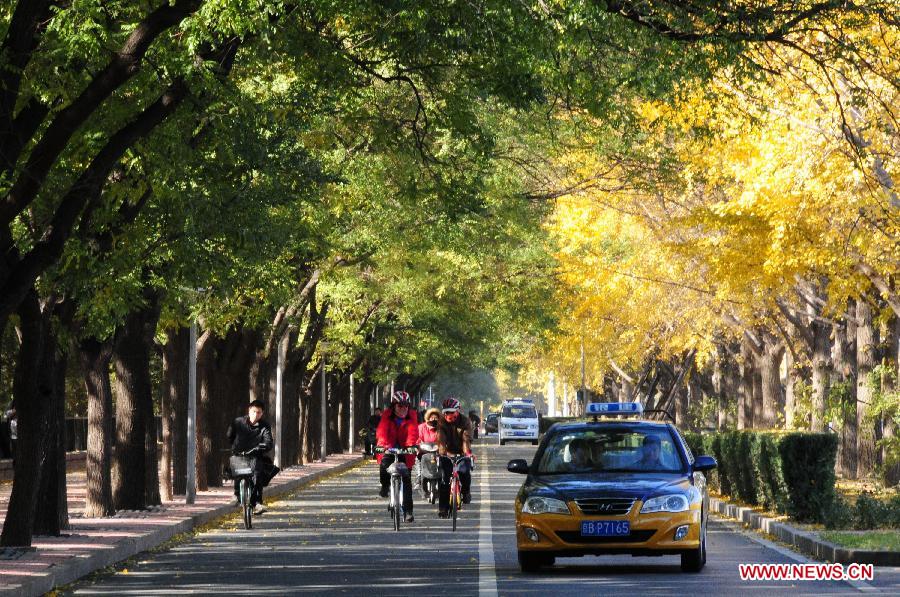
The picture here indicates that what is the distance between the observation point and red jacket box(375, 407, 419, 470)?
2395 cm

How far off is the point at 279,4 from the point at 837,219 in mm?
18136

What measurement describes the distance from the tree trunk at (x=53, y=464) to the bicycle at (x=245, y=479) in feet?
10.2

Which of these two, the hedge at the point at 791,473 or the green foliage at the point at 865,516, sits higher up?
the hedge at the point at 791,473

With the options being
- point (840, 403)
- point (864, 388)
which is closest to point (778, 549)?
point (864, 388)

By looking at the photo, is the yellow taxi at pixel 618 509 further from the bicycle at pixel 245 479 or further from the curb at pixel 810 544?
the bicycle at pixel 245 479

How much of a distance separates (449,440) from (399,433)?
143 cm

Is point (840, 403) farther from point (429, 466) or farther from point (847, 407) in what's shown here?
point (429, 466)

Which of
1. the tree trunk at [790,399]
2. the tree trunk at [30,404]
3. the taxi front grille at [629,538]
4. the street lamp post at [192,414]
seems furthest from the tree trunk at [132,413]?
the tree trunk at [790,399]

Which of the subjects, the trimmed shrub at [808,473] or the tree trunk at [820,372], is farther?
the tree trunk at [820,372]

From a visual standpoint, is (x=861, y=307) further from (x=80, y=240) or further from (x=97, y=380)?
(x=80, y=240)

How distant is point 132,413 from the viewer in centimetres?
2652

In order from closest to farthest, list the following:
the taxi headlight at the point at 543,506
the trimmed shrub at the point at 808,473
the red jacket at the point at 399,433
Result: 1. the taxi headlight at the point at 543,506
2. the trimmed shrub at the point at 808,473
3. the red jacket at the point at 399,433

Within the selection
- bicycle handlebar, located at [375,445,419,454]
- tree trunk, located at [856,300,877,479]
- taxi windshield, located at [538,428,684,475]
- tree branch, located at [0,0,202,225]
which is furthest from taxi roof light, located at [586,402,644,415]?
tree trunk, located at [856,300,877,479]

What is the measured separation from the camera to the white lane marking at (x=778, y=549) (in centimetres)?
1464
